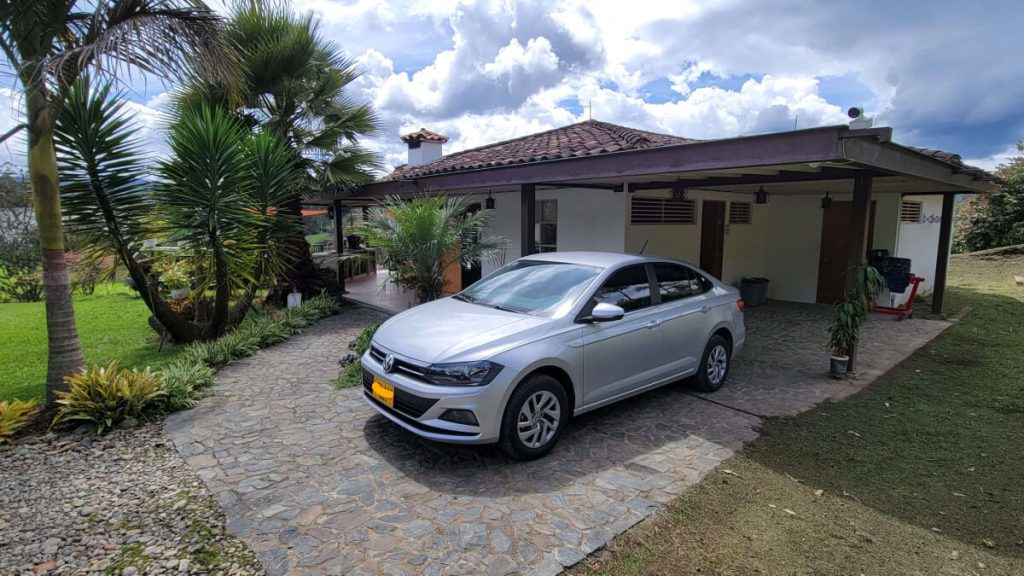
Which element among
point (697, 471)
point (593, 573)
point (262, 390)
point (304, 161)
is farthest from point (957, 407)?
point (304, 161)

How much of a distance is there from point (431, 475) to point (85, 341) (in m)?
8.45

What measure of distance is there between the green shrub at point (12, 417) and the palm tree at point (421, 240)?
387cm

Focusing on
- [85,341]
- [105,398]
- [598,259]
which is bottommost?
[85,341]

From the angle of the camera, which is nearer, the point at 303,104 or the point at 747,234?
the point at 303,104

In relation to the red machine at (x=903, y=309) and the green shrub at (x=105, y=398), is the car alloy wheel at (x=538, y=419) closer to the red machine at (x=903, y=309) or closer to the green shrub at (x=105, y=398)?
the green shrub at (x=105, y=398)

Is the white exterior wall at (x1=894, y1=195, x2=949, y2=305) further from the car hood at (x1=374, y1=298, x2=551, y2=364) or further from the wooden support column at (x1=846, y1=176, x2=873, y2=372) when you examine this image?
the car hood at (x1=374, y1=298, x2=551, y2=364)

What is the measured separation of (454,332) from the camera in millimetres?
4086

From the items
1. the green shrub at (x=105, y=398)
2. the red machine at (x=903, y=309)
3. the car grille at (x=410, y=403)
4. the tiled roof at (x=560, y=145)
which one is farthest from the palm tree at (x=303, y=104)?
the red machine at (x=903, y=309)

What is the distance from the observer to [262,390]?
19.0 ft

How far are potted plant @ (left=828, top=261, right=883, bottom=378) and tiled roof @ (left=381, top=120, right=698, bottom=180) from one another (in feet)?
9.65

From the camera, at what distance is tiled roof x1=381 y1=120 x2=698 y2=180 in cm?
731

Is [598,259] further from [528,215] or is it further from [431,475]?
[528,215]

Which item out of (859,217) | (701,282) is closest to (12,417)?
(701,282)

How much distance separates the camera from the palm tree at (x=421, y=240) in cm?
696
